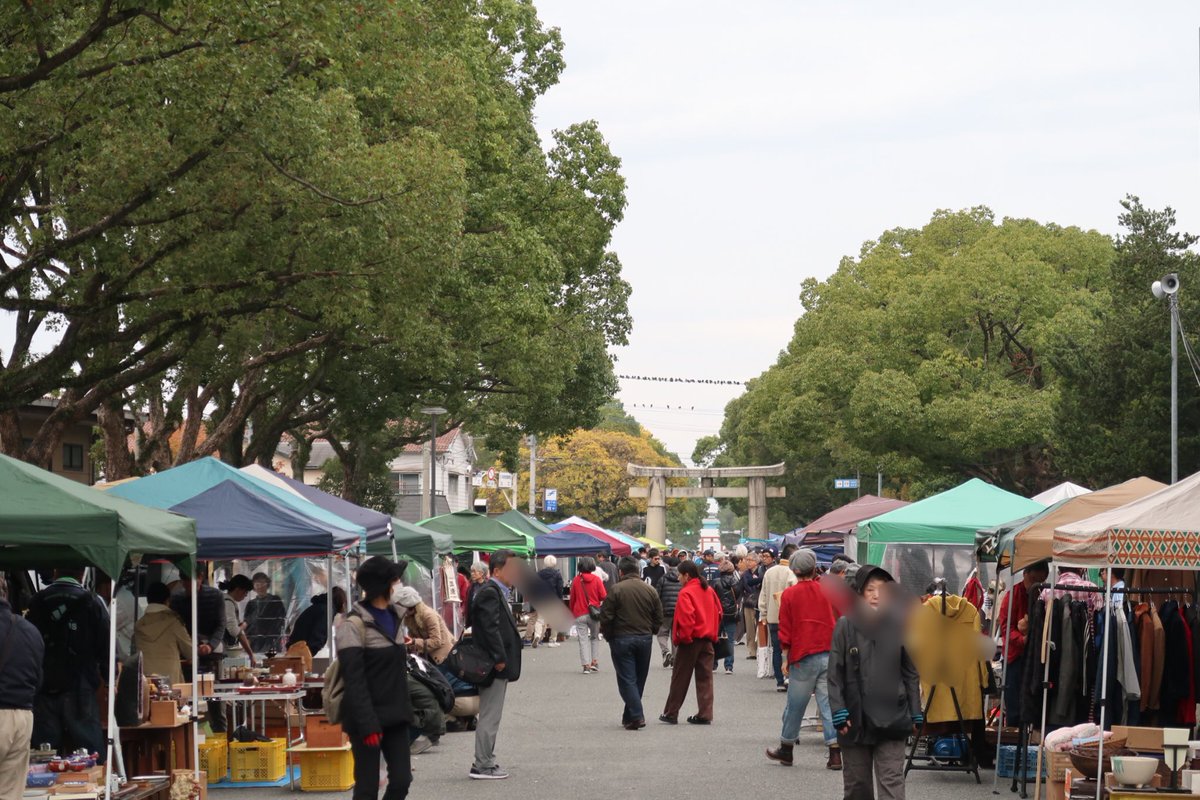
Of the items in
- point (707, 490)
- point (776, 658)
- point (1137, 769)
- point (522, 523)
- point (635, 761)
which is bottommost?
point (635, 761)

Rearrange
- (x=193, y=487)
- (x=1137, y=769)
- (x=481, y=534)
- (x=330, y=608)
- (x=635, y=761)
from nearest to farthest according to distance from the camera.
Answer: (x=1137, y=769) → (x=635, y=761) → (x=193, y=487) → (x=330, y=608) → (x=481, y=534)

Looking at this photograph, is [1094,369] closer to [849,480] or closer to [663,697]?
[663,697]

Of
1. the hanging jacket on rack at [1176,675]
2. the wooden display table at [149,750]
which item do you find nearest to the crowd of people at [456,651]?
the wooden display table at [149,750]

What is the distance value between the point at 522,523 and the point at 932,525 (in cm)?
1622

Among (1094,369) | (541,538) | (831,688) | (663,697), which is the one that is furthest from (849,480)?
(831,688)

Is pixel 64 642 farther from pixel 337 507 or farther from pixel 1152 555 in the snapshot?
pixel 337 507

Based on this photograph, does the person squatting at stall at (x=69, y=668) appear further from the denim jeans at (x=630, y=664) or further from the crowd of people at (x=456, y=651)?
the denim jeans at (x=630, y=664)

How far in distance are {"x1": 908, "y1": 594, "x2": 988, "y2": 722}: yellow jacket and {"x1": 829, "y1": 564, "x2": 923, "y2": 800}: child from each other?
3752 mm

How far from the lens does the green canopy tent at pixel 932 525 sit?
66.6 feet

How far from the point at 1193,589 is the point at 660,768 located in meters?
4.64

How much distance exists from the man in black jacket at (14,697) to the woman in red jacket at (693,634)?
889 centimetres

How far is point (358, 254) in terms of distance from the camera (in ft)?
73.8

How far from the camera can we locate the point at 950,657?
13.3 metres

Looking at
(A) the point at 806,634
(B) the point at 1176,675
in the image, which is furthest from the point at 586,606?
(B) the point at 1176,675
